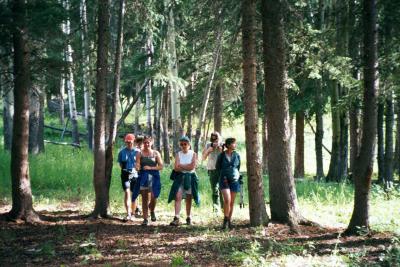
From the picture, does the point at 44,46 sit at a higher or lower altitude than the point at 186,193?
higher

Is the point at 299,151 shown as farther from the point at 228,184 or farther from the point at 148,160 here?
the point at 148,160

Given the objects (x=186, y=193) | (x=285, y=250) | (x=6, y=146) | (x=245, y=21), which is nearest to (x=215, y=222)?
(x=186, y=193)

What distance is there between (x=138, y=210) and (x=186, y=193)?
7.21ft

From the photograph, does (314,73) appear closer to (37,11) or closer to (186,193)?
(186,193)

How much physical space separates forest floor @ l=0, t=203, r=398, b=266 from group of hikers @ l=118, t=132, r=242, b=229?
0.53 metres

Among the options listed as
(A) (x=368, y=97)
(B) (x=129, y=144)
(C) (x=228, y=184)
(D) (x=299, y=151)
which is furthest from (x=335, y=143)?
(A) (x=368, y=97)

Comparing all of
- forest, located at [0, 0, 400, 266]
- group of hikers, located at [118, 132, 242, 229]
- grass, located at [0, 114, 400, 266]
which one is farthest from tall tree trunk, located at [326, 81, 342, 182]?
group of hikers, located at [118, 132, 242, 229]

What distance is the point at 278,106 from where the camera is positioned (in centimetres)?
961

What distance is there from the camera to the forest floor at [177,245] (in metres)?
7.58

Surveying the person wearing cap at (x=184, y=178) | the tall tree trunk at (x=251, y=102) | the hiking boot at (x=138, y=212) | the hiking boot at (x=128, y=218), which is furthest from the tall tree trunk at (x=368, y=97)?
the hiking boot at (x=138, y=212)

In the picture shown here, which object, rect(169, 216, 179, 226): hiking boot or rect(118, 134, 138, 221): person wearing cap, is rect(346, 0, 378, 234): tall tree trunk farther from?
rect(118, 134, 138, 221): person wearing cap

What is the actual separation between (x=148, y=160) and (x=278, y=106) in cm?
310

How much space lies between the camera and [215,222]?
10.8 m

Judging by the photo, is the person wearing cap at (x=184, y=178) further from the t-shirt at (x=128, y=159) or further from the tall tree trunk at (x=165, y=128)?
the tall tree trunk at (x=165, y=128)
